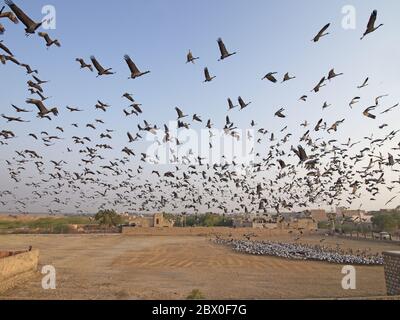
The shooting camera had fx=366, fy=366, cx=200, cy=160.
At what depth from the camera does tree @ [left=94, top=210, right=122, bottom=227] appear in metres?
104

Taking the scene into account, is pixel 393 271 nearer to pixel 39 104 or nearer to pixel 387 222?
pixel 39 104

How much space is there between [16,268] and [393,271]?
22.0 m

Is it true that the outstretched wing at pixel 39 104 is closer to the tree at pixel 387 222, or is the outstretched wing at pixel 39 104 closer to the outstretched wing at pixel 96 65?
the outstretched wing at pixel 96 65

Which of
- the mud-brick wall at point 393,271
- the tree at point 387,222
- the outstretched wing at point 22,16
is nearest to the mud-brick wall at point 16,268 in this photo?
the outstretched wing at point 22,16

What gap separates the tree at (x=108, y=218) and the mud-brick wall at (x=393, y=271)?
9414cm

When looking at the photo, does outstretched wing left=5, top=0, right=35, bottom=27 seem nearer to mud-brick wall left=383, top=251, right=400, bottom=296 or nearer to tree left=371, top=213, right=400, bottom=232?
mud-brick wall left=383, top=251, right=400, bottom=296

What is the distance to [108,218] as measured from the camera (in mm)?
104812

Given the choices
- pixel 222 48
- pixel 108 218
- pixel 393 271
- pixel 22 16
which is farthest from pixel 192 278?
pixel 108 218

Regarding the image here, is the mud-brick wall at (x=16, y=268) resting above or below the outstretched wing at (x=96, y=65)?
below

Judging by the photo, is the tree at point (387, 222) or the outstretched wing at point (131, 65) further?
the tree at point (387, 222)

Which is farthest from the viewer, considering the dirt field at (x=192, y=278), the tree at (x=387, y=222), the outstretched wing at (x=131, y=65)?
the tree at (x=387, y=222)

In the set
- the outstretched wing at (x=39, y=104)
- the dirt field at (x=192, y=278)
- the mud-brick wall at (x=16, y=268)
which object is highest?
the outstretched wing at (x=39, y=104)

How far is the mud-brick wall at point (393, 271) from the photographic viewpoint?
15.9 meters
